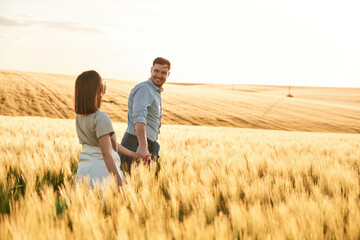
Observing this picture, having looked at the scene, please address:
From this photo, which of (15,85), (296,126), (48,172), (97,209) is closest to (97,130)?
(48,172)

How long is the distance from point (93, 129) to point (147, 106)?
3.51ft

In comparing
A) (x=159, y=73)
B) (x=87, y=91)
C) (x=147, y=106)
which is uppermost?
(x=159, y=73)

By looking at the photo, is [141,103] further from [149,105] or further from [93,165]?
[93,165]

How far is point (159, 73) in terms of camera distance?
373 centimetres

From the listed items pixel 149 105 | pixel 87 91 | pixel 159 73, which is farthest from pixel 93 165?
pixel 159 73

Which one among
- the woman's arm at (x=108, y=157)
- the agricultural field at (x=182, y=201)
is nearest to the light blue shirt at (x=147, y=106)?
the agricultural field at (x=182, y=201)

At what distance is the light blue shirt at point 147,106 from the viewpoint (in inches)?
135

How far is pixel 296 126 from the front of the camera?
107 feet

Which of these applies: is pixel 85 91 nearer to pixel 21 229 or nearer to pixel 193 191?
pixel 193 191

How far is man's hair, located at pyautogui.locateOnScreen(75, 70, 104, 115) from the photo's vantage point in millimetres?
2543

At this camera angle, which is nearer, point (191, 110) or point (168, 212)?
point (168, 212)

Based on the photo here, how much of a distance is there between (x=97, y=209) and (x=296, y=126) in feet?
109

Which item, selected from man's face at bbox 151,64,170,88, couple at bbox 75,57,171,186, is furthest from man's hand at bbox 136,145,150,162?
man's face at bbox 151,64,170,88

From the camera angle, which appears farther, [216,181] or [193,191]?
[216,181]
